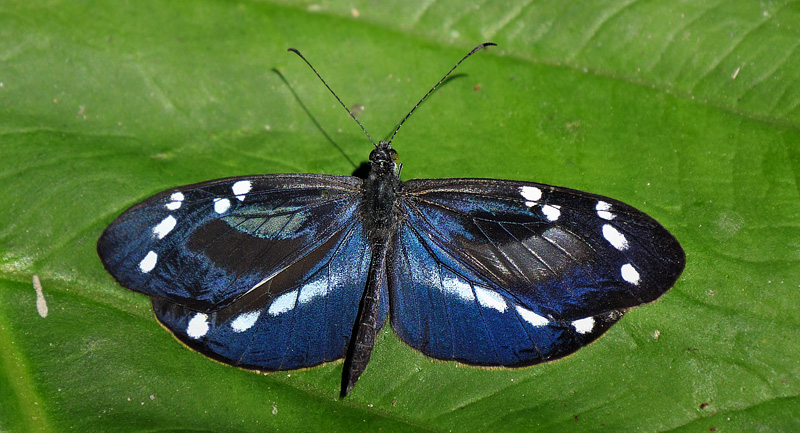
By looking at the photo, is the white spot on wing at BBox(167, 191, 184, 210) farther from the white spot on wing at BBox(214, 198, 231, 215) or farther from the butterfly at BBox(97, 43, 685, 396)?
the white spot on wing at BBox(214, 198, 231, 215)

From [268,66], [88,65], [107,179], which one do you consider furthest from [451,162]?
[88,65]

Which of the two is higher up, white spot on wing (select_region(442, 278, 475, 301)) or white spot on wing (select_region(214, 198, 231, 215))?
white spot on wing (select_region(442, 278, 475, 301))

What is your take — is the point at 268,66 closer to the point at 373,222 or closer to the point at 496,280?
the point at 373,222

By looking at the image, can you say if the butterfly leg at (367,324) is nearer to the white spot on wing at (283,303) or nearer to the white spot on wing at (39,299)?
the white spot on wing at (283,303)

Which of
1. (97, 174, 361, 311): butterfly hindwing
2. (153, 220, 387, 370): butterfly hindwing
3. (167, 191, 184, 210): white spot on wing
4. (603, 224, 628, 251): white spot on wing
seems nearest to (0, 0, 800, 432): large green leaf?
(153, 220, 387, 370): butterfly hindwing

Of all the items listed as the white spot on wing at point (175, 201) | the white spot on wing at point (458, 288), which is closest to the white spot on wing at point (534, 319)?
the white spot on wing at point (458, 288)
